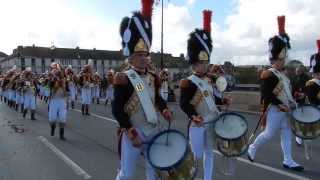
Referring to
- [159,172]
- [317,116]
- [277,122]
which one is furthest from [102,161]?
[159,172]

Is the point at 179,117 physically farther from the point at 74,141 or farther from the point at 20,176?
the point at 20,176

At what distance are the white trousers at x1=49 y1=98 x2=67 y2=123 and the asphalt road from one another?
53cm

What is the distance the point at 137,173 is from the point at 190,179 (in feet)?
11.4

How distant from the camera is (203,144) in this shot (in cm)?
691

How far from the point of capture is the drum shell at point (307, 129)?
8320mm

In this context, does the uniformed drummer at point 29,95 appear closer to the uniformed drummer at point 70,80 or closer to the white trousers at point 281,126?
the uniformed drummer at point 70,80

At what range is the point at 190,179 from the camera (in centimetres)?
535

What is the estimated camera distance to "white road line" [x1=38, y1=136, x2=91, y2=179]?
A: 8812 mm

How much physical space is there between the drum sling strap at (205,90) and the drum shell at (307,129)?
2.04 metres

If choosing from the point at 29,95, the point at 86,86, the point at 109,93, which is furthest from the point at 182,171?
the point at 109,93

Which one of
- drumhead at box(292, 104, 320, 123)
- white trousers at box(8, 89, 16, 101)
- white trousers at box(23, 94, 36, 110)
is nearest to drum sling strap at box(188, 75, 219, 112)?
drumhead at box(292, 104, 320, 123)

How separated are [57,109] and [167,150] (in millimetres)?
8883

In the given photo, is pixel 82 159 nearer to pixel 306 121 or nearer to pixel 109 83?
pixel 306 121

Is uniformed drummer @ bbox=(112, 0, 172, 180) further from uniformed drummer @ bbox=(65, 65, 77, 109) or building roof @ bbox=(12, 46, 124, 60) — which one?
building roof @ bbox=(12, 46, 124, 60)
